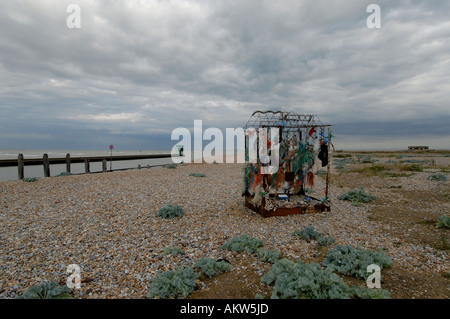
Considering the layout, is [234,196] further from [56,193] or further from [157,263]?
[56,193]

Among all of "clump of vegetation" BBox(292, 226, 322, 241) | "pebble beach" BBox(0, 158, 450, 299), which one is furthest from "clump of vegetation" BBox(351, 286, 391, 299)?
"clump of vegetation" BBox(292, 226, 322, 241)

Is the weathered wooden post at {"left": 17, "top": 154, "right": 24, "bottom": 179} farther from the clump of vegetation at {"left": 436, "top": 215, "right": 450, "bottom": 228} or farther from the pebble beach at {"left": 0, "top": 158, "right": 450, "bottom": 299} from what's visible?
the clump of vegetation at {"left": 436, "top": 215, "right": 450, "bottom": 228}

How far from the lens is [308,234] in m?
6.98

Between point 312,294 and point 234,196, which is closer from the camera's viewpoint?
point 312,294

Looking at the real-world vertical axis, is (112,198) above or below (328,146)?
below

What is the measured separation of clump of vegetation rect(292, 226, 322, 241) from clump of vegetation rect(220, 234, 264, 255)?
4.42 ft

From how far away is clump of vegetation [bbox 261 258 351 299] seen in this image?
400 centimetres

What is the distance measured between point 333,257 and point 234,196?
722 cm

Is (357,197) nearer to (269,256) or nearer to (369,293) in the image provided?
(269,256)

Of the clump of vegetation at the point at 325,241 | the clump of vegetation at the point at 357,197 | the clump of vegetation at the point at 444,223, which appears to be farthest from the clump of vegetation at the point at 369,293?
the clump of vegetation at the point at 357,197

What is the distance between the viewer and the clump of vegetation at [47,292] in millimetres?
4153

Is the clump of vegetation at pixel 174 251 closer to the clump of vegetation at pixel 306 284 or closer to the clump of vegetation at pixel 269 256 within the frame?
the clump of vegetation at pixel 269 256

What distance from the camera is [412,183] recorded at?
15.3 m
